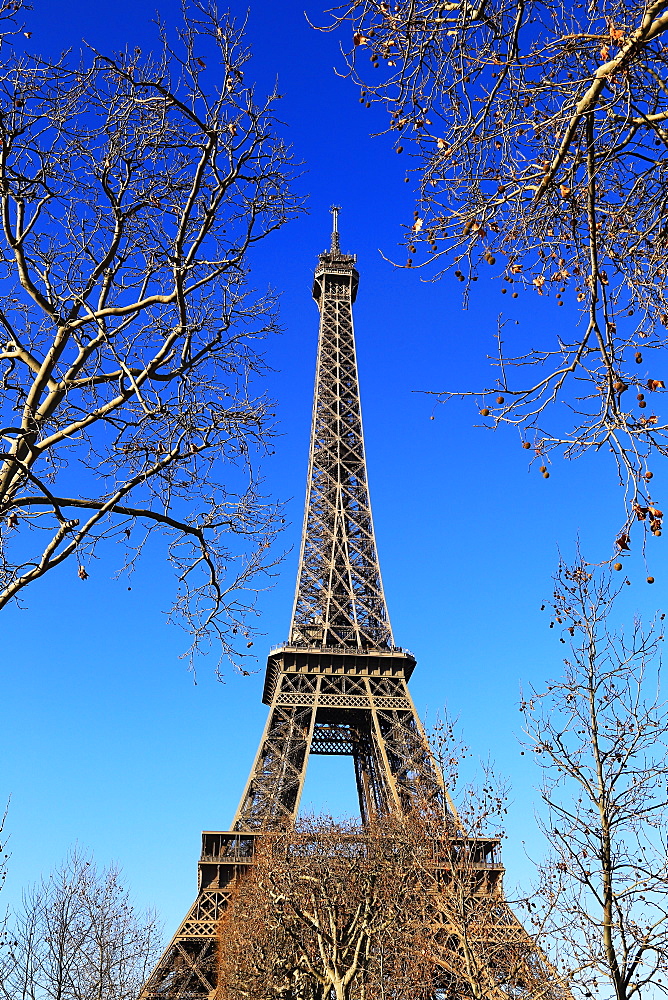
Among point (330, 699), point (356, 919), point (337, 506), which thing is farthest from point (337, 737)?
point (356, 919)

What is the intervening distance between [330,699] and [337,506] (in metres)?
14.1

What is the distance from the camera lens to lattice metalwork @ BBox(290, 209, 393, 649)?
49.3 meters

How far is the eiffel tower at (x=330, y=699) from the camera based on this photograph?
3759cm

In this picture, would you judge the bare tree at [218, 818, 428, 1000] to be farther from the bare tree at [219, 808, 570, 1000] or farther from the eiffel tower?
the eiffel tower

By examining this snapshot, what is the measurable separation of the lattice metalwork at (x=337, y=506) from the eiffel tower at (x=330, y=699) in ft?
0.23

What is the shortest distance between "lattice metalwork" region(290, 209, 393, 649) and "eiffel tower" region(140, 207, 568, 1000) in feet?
0.23

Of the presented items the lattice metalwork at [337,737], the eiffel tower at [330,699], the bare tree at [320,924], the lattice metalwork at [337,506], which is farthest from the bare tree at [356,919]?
the lattice metalwork at [337,506]

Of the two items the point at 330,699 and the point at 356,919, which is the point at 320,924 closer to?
the point at 356,919

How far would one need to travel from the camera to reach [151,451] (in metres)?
7.71

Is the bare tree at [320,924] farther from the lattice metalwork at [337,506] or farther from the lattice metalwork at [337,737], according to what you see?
the lattice metalwork at [337,506]

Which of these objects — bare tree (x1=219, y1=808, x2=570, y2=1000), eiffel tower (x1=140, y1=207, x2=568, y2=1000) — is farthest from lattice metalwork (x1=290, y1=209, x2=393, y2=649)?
bare tree (x1=219, y1=808, x2=570, y2=1000)

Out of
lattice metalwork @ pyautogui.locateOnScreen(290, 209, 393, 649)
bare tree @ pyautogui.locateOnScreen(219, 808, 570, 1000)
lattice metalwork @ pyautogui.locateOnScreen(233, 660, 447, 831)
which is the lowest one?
bare tree @ pyautogui.locateOnScreen(219, 808, 570, 1000)

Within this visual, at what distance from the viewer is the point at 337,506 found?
54.7 m

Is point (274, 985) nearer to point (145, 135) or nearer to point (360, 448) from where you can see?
point (145, 135)
